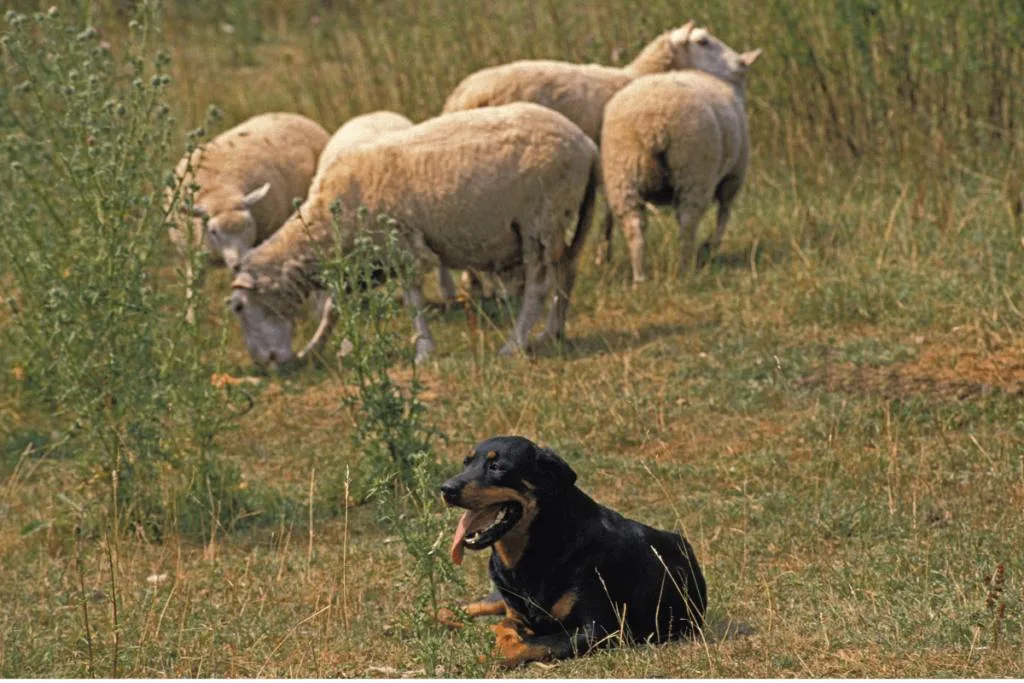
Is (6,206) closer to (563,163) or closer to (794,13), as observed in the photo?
(563,163)

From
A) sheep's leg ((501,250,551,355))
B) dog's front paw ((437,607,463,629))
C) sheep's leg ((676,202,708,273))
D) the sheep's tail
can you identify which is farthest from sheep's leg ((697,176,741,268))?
dog's front paw ((437,607,463,629))

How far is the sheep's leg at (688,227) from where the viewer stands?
11375 mm

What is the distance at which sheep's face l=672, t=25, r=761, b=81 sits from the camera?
12.6 m

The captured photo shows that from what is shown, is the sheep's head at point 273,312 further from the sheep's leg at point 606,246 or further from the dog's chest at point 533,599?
the dog's chest at point 533,599

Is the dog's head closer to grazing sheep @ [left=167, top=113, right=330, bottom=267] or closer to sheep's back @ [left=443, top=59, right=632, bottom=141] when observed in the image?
grazing sheep @ [left=167, top=113, right=330, bottom=267]

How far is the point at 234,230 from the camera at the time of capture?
11555 mm

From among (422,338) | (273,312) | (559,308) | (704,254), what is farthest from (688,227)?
(273,312)

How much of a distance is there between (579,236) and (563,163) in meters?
0.63

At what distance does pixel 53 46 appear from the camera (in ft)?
27.4

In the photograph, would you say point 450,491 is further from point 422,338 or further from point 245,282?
point 245,282

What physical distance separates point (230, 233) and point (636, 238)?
2.72 m

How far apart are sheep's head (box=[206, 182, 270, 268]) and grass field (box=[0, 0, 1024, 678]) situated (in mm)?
672

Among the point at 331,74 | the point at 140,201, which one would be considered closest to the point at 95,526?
the point at 140,201

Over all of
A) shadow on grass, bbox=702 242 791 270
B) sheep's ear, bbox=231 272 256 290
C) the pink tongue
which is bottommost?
shadow on grass, bbox=702 242 791 270
